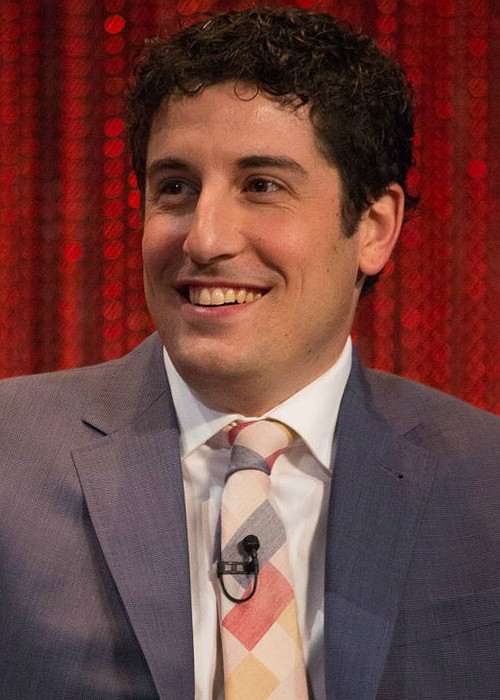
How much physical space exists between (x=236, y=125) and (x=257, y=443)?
382 millimetres

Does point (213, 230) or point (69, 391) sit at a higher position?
point (213, 230)

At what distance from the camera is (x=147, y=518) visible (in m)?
1.38

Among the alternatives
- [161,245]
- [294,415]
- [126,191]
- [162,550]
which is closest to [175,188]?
[161,245]

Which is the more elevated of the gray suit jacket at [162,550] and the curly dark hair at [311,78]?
the curly dark hair at [311,78]

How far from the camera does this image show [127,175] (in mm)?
2041

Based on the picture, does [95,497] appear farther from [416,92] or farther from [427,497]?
[416,92]

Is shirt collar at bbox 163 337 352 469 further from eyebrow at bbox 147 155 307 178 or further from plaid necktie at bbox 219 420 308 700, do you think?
eyebrow at bbox 147 155 307 178

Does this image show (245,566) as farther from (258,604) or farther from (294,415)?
(294,415)

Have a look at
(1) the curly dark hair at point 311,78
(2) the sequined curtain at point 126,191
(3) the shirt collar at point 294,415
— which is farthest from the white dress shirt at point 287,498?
(2) the sequined curtain at point 126,191

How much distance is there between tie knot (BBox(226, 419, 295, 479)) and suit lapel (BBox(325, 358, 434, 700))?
0.08 metres

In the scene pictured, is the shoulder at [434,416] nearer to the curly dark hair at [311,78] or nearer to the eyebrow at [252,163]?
the curly dark hair at [311,78]

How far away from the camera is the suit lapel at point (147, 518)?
1313 mm

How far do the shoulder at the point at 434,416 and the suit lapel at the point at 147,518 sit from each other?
1.02ft

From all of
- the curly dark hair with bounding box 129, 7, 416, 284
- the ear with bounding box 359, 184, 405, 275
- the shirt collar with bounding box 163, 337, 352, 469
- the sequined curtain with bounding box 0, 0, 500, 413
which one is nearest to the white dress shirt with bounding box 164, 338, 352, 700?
the shirt collar with bounding box 163, 337, 352, 469
